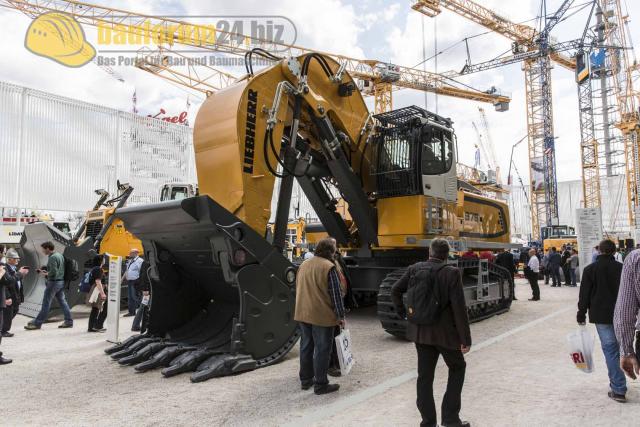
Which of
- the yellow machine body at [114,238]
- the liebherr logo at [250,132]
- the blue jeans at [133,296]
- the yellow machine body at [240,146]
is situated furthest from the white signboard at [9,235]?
the liebherr logo at [250,132]

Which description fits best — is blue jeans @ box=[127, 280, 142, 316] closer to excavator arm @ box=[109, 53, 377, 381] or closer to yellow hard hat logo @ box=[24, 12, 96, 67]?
excavator arm @ box=[109, 53, 377, 381]

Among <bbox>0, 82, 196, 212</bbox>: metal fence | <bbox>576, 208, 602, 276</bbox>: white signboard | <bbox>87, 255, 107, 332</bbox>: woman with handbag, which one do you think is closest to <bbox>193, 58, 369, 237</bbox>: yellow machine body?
<bbox>87, 255, 107, 332</bbox>: woman with handbag

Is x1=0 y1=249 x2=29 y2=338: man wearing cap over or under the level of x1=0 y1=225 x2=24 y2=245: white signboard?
under

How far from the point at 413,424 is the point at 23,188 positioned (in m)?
32.2

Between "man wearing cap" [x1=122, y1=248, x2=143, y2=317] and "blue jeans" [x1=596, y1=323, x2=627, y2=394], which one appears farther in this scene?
"man wearing cap" [x1=122, y1=248, x2=143, y2=317]

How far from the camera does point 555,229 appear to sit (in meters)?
29.7

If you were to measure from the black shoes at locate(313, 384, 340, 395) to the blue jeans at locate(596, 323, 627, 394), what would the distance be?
258 centimetres

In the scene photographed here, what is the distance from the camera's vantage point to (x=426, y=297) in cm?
379

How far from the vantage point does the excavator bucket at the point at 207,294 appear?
5430 mm

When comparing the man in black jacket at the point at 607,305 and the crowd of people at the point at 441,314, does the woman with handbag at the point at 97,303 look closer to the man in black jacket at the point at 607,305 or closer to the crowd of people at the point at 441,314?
the crowd of people at the point at 441,314

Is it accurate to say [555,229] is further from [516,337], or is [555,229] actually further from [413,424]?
[413,424]

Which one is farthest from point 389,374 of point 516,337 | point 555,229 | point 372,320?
point 555,229

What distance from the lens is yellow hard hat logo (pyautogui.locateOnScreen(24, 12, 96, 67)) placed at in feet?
90.8

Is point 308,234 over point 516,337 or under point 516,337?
over
